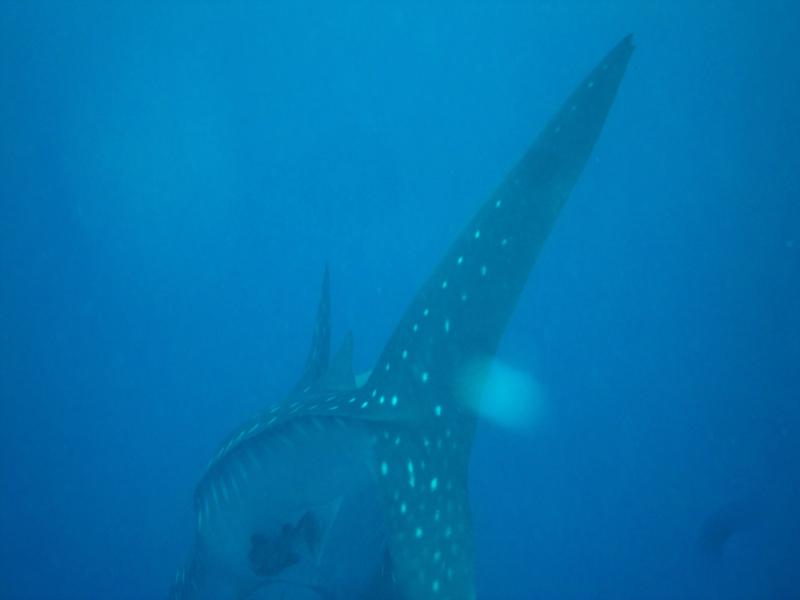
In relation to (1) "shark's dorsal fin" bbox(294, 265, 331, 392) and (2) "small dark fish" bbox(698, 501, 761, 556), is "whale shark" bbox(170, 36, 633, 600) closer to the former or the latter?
(1) "shark's dorsal fin" bbox(294, 265, 331, 392)

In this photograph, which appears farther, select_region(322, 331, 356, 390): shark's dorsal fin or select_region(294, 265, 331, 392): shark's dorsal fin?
select_region(294, 265, 331, 392): shark's dorsal fin

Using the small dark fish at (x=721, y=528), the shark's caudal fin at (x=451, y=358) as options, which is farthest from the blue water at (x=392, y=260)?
the shark's caudal fin at (x=451, y=358)

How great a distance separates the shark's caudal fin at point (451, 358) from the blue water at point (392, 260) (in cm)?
1096

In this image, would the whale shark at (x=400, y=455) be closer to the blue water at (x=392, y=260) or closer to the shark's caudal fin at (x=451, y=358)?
the shark's caudal fin at (x=451, y=358)

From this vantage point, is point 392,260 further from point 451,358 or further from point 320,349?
point 451,358

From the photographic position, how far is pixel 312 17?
14.9 metres

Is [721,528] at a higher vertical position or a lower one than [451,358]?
lower

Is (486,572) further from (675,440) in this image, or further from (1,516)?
(1,516)

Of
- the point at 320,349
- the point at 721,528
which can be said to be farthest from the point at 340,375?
the point at 721,528

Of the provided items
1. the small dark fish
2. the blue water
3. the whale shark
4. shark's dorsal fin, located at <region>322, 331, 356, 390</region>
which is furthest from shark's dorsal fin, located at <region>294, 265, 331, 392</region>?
the small dark fish

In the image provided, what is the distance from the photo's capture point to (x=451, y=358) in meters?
2.32

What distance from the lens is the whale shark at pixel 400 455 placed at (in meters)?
2.18

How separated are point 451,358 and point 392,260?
13247mm

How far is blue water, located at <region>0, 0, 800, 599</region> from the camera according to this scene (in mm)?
13031
